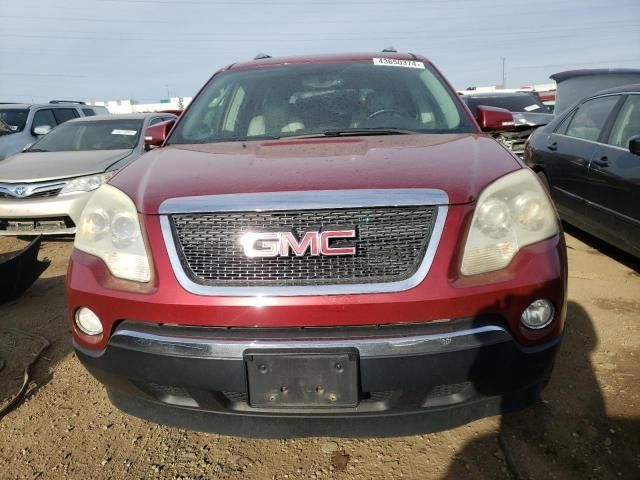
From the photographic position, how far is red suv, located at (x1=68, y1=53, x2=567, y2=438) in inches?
62.8

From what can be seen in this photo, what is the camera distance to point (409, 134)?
2.45 metres

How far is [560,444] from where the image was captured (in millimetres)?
2059

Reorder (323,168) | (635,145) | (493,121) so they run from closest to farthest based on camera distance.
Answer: (323,168), (493,121), (635,145)

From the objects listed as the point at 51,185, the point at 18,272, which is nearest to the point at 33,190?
the point at 51,185

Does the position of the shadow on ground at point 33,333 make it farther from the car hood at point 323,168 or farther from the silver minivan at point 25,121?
the silver minivan at point 25,121

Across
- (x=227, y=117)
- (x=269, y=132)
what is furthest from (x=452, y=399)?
(x=227, y=117)

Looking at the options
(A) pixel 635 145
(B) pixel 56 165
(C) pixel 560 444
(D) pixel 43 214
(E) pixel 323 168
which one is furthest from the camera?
(B) pixel 56 165

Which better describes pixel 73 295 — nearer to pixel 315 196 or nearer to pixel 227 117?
pixel 315 196

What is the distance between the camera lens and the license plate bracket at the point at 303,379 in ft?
5.16

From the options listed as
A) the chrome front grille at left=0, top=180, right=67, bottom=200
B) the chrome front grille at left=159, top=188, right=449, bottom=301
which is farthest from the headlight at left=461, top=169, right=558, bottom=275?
the chrome front grille at left=0, top=180, right=67, bottom=200

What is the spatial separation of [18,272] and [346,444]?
2.81m

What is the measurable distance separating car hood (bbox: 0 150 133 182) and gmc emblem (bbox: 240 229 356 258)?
4.19m

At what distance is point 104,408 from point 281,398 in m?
1.24

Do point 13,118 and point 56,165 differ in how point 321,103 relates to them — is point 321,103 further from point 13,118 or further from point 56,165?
point 13,118
